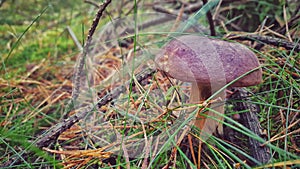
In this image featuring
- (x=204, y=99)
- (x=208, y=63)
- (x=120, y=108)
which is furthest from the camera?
(x=120, y=108)

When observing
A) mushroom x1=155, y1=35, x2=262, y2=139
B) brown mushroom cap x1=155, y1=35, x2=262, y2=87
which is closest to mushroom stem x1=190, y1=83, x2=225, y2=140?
mushroom x1=155, y1=35, x2=262, y2=139

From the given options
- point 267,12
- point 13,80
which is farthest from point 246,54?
point 13,80

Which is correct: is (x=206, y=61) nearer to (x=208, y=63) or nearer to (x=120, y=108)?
(x=208, y=63)

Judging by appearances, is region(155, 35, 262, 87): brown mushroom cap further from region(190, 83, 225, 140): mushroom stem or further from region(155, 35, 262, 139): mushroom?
region(190, 83, 225, 140): mushroom stem

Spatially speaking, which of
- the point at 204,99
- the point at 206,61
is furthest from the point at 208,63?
the point at 204,99

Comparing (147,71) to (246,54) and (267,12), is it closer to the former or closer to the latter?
(246,54)

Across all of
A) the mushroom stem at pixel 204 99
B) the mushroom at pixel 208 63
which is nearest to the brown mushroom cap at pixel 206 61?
the mushroom at pixel 208 63

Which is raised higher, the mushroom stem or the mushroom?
the mushroom
